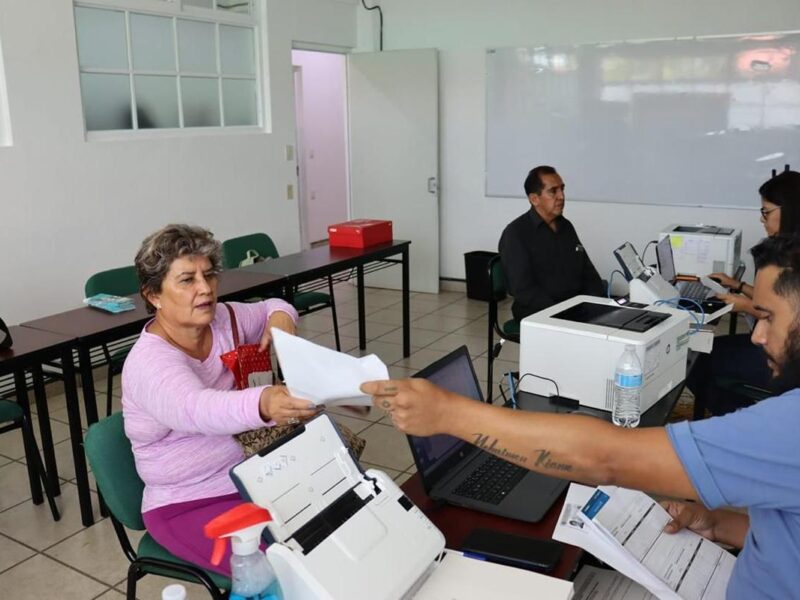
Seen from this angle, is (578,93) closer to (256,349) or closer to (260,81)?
(260,81)

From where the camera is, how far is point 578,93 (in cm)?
588

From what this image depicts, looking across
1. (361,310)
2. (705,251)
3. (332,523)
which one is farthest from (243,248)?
(332,523)

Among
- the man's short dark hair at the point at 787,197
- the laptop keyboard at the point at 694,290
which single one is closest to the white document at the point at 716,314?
the laptop keyboard at the point at 694,290

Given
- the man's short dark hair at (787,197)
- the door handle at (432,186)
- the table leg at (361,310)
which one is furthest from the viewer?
the door handle at (432,186)

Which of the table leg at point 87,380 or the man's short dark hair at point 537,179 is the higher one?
the man's short dark hair at point 537,179

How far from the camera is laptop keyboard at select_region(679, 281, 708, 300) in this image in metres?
3.47

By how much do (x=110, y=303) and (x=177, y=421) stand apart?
68.9 inches

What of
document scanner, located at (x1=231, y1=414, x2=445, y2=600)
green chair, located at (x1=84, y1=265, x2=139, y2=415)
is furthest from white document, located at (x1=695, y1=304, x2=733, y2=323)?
green chair, located at (x1=84, y1=265, x2=139, y2=415)

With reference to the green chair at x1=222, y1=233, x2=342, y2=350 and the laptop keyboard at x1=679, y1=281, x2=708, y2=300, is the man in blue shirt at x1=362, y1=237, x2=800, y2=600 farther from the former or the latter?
the green chair at x1=222, y1=233, x2=342, y2=350

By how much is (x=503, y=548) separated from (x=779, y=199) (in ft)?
8.86

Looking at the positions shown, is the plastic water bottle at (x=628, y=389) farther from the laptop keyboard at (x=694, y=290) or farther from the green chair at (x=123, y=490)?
the laptop keyboard at (x=694, y=290)

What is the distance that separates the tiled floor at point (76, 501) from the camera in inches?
100

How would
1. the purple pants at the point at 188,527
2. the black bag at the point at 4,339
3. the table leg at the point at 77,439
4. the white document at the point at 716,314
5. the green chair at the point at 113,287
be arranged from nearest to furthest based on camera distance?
the purple pants at the point at 188,527
the black bag at the point at 4,339
the table leg at the point at 77,439
the white document at the point at 716,314
the green chair at the point at 113,287

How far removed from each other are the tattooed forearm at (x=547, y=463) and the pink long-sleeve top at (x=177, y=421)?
0.65 meters
